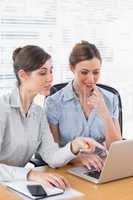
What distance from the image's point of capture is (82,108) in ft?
8.33

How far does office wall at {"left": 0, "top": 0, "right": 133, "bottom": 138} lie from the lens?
114 inches

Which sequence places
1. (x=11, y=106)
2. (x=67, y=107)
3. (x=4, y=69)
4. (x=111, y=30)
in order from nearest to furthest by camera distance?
(x=11, y=106) → (x=67, y=107) → (x=4, y=69) → (x=111, y=30)

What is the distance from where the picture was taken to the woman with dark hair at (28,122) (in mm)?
2066

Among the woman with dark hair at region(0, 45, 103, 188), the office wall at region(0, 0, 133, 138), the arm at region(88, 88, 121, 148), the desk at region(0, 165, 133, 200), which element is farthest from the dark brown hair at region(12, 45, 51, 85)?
the office wall at region(0, 0, 133, 138)

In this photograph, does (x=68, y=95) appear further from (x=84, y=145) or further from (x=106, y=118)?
(x=84, y=145)

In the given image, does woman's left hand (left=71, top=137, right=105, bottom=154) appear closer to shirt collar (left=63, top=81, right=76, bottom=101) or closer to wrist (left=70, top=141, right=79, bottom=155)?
wrist (left=70, top=141, right=79, bottom=155)

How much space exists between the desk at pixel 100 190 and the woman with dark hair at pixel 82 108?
541 millimetres

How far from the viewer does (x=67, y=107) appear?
2.52 m

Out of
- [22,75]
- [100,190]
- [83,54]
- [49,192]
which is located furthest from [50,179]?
[83,54]

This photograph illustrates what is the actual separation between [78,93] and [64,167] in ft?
2.03

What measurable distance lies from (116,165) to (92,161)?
0.77 feet

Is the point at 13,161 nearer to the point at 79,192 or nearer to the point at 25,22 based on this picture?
the point at 79,192

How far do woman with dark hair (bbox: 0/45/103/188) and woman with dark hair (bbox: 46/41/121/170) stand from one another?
261mm

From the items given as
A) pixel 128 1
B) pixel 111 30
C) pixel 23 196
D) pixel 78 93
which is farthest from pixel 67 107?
pixel 128 1
